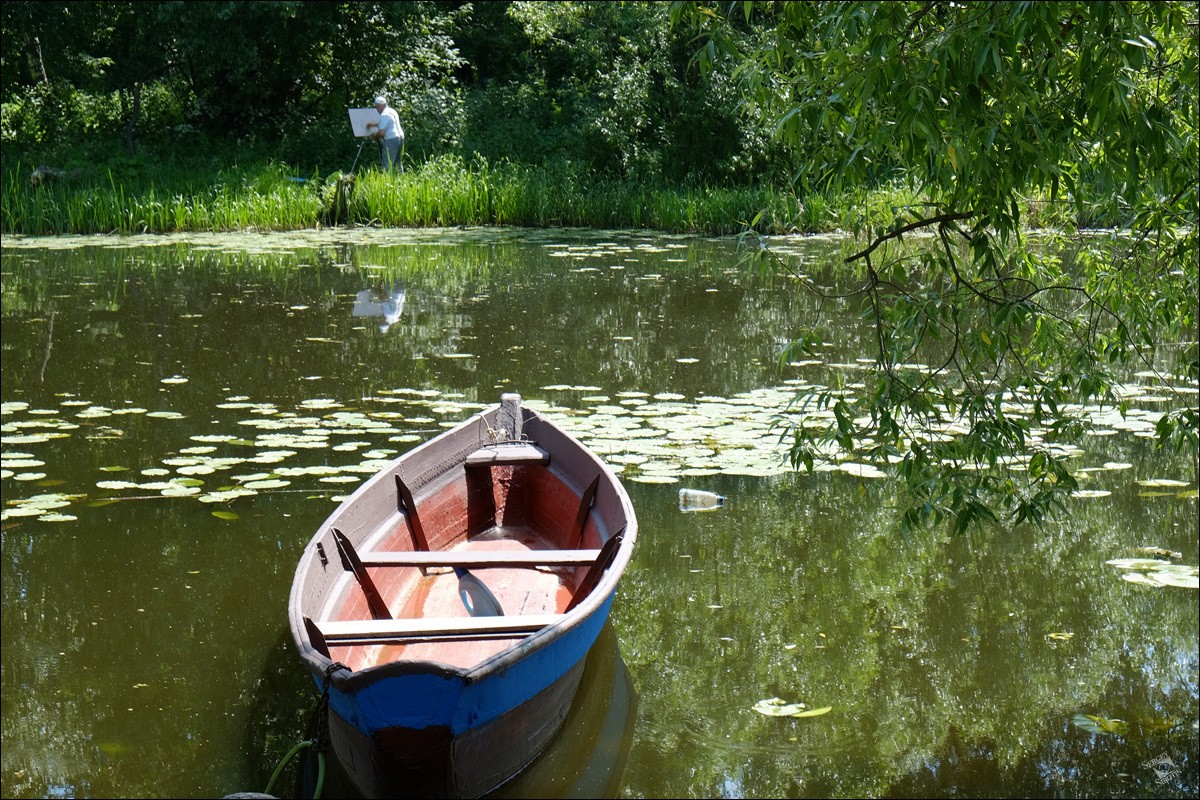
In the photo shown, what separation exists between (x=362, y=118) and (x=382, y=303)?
7700 millimetres

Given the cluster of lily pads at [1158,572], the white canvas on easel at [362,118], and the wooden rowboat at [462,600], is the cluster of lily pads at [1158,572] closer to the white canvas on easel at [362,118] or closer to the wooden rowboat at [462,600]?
the wooden rowboat at [462,600]

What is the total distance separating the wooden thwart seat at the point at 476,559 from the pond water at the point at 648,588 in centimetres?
28

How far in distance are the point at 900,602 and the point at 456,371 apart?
12.6 feet

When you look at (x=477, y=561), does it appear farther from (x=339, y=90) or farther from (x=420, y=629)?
(x=339, y=90)

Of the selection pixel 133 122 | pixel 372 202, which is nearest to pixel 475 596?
pixel 372 202

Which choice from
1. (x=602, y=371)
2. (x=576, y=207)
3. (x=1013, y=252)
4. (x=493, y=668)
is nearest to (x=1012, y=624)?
(x=1013, y=252)

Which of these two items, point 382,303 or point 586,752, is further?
point 382,303

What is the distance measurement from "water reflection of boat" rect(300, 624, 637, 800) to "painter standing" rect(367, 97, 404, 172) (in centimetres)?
1414

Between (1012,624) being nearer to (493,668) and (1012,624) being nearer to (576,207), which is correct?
(493,668)

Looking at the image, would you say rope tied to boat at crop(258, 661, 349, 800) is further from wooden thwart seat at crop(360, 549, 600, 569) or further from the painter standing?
the painter standing

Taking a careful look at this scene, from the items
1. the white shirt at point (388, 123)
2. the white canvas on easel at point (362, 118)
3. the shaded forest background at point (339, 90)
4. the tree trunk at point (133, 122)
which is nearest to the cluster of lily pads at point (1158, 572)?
the shaded forest background at point (339, 90)

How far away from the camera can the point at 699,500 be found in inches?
192

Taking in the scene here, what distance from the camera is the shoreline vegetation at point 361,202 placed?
14.7 metres

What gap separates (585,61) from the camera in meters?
20.6
